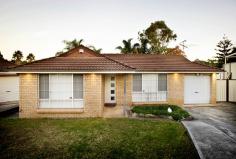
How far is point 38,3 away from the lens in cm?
1523

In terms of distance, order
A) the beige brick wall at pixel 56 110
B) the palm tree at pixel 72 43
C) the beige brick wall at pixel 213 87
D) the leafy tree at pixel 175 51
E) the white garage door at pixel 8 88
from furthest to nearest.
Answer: the leafy tree at pixel 175 51 → the palm tree at pixel 72 43 → the white garage door at pixel 8 88 → the beige brick wall at pixel 213 87 → the beige brick wall at pixel 56 110

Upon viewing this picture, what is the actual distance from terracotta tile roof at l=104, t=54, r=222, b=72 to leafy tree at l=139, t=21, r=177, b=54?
19.4 m

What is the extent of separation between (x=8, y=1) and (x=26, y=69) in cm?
781

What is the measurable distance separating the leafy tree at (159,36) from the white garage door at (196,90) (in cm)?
2210

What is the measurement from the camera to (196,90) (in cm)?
1548

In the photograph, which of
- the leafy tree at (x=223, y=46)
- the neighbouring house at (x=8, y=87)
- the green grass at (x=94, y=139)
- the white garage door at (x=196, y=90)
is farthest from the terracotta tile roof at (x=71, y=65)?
the leafy tree at (x=223, y=46)

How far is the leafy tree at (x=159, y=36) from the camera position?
36.9 metres

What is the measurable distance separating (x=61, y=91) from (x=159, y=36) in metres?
30.5

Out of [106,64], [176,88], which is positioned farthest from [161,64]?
[106,64]

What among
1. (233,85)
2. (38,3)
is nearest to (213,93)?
(233,85)

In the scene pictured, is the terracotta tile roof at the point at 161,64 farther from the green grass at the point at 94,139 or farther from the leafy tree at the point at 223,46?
the leafy tree at the point at 223,46

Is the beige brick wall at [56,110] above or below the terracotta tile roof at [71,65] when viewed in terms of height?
below

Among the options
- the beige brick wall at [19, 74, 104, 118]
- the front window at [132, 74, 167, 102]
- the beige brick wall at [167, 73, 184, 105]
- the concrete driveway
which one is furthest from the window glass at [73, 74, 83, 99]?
the beige brick wall at [167, 73, 184, 105]

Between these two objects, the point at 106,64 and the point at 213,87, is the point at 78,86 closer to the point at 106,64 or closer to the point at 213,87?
the point at 106,64
